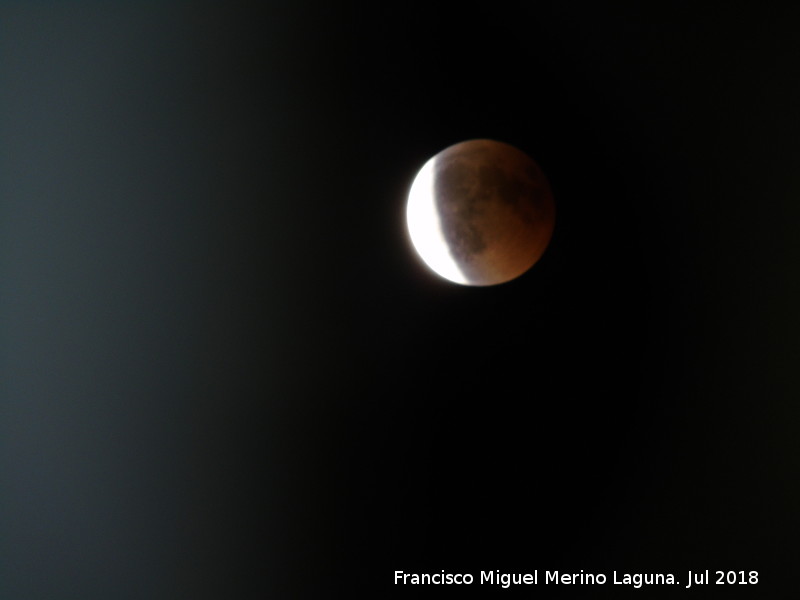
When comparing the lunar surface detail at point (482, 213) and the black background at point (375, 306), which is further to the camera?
the black background at point (375, 306)

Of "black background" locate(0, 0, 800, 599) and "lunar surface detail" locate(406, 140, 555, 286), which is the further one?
"black background" locate(0, 0, 800, 599)

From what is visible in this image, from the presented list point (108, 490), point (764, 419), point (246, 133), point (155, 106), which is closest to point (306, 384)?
point (108, 490)

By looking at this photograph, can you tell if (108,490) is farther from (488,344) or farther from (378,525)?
(488,344)

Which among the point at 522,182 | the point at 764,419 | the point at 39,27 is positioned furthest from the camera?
the point at 39,27

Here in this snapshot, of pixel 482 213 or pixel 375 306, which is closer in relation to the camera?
pixel 482 213
